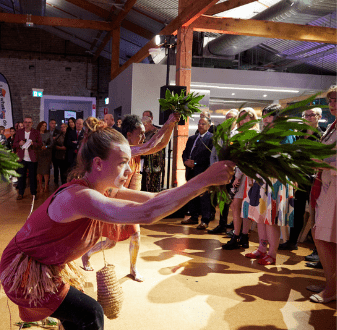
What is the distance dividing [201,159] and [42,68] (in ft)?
43.8

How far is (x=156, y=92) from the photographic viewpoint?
9.62 m

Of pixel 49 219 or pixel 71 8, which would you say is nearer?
pixel 49 219

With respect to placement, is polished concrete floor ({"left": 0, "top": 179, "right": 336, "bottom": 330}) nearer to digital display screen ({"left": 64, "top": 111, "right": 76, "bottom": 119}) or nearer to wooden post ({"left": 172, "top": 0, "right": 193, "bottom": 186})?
wooden post ({"left": 172, "top": 0, "right": 193, "bottom": 186})

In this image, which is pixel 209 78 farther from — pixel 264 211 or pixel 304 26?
pixel 264 211

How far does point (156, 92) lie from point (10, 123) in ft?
25.3

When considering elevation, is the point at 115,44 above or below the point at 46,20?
below

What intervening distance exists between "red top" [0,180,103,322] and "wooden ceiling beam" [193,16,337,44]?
21.6 feet

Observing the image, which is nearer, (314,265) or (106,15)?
(314,265)

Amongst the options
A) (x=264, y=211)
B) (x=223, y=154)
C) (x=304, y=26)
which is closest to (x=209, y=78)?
(x=304, y=26)

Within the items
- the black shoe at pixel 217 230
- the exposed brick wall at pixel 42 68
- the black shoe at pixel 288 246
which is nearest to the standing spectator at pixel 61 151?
the black shoe at pixel 217 230

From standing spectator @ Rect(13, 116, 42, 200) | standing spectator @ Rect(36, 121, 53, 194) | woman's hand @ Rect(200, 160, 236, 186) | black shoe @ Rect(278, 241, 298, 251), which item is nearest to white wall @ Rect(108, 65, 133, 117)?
standing spectator @ Rect(36, 121, 53, 194)

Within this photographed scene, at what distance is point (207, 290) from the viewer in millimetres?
3102

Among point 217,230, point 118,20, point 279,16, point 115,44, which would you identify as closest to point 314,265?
point 217,230

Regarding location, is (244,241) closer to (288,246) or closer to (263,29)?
(288,246)
